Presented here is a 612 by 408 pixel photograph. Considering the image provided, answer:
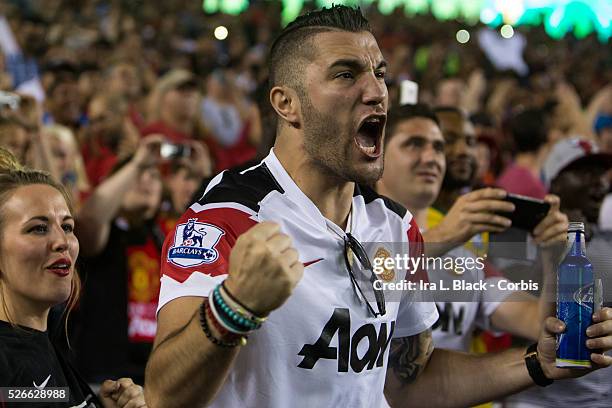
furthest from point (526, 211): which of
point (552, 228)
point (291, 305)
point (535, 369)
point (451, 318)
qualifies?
point (291, 305)

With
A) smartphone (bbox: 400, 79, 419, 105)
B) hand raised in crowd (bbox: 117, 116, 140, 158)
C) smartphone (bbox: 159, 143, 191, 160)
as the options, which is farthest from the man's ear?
hand raised in crowd (bbox: 117, 116, 140, 158)

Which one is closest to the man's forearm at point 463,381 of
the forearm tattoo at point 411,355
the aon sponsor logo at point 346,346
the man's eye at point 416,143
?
the forearm tattoo at point 411,355

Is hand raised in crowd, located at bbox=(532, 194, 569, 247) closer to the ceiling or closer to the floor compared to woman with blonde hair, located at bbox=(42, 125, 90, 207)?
closer to the floor

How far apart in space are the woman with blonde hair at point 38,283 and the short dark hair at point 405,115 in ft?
6.37

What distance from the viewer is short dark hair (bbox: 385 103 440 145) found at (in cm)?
452

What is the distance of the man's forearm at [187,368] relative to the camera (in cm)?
223

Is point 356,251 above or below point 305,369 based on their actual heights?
above

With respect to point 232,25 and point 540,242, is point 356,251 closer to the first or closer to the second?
point 540,242

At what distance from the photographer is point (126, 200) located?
5.49m

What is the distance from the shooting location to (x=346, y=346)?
2.69 m

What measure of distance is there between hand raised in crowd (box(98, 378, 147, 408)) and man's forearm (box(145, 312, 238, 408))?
1.82 ft

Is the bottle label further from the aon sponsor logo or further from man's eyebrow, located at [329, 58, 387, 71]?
man's eyebrow, located at [329, 58, 387, 71]

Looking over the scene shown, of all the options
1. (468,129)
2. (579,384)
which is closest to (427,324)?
(579,384)

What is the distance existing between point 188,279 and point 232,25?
12.2m
